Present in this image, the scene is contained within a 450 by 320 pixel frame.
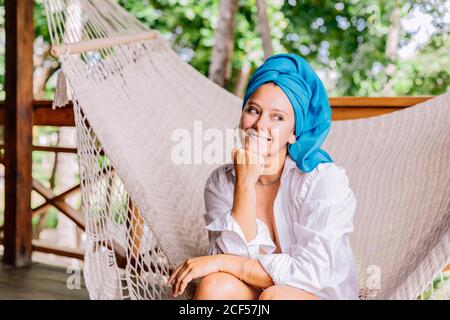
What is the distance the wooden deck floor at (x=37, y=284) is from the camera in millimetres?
2028

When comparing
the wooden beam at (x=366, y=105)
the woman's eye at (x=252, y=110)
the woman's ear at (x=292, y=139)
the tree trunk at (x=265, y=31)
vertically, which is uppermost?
the tree trunk at (x=265, y=31)

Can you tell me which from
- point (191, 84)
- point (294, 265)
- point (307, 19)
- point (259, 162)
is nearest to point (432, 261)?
point (294, 265)

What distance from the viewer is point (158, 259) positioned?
1.34 meters

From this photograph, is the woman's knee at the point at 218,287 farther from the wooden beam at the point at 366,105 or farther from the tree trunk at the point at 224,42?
the tree trunk at the point at 224,42

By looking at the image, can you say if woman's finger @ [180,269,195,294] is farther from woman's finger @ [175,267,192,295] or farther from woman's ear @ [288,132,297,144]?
woman's ear @ [288,132,297,144]

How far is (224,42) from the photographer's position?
321 cm

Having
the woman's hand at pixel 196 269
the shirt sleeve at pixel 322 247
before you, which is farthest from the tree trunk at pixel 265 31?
the woman's hand at pixel 196 269

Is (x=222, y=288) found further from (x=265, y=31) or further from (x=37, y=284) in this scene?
(x=265, y=31)

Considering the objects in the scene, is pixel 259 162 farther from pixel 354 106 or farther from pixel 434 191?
pixel 354 106

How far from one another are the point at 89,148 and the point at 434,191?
940 mm

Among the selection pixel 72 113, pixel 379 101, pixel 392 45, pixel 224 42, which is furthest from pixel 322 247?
pixel 392 45

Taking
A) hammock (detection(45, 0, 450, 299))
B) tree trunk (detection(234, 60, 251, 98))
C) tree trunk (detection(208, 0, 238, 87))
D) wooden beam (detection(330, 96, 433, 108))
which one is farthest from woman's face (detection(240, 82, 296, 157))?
tree trunk (detection(234, 60, 251, 98))

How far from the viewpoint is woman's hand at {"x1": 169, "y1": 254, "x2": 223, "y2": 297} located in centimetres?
105
